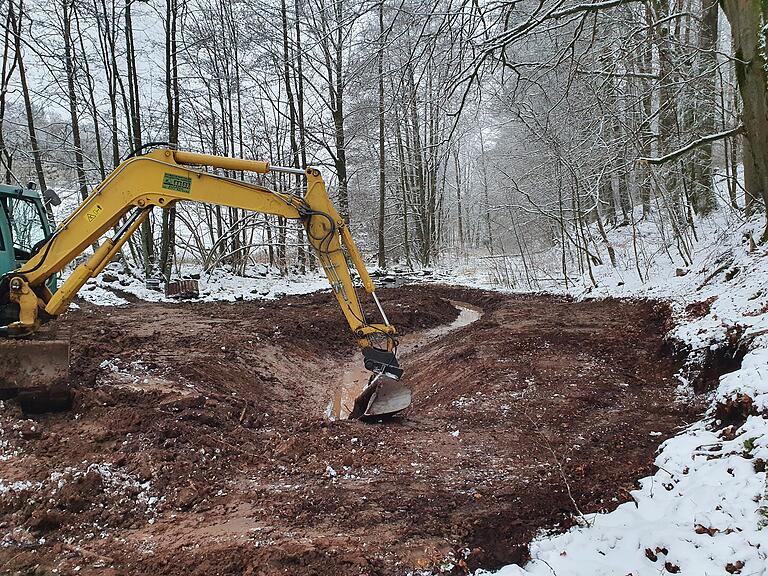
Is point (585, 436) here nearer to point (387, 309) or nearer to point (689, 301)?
point (689, 301)

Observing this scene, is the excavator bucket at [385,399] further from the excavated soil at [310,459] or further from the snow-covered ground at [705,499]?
the snow-covered ground at [705,499]

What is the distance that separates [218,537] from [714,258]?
30.9 ft

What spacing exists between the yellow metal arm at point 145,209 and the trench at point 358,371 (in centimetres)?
262

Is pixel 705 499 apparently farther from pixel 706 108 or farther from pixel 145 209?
pixel 706 108

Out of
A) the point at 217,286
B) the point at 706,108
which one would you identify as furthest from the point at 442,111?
the point at 217,286

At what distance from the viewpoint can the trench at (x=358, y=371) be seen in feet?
26.5

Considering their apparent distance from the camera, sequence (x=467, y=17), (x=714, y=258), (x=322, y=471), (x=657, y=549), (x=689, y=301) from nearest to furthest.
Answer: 1. (x=657, y=549)
2. (x=322, y=471)
3. (x=467, y=17)
4. (x=689, y=301)
5. (x=714, y=258)

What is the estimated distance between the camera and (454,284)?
21906 millimetres

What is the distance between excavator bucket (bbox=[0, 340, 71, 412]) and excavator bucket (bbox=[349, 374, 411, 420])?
328cm

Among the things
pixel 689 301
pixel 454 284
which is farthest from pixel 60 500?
pixel 454 284

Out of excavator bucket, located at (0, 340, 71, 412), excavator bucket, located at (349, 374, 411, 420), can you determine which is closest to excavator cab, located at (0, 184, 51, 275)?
excavator bucket, located at (0, 340, 71, 412)

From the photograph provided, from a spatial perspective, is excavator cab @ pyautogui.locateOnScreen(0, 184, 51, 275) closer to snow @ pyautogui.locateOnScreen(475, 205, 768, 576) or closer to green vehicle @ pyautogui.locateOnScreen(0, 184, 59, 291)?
green vehicle @ pyautogui.locateOnScreen(0, 184, 59, 291)

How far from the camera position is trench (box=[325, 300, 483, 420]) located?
8.07 meters

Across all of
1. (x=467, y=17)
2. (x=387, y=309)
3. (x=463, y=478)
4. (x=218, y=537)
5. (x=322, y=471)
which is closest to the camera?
(x=218, y=537)
